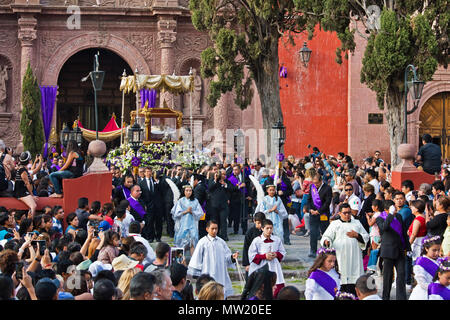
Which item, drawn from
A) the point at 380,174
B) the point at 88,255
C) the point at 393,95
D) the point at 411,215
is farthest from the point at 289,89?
the point at 88,255

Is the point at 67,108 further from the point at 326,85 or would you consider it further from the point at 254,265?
the point at 254,265

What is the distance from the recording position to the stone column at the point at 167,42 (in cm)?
2858

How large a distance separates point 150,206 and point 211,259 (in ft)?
17.6

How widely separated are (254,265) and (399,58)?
908 cm

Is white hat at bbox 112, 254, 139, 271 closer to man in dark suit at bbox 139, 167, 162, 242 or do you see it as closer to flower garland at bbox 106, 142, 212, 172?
man in dark suit at bbox 139, 167, 162, 242

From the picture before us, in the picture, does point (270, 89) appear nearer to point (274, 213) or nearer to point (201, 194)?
point (201, 194)

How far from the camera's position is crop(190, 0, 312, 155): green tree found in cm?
2038

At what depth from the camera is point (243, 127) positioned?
2872 centimetres

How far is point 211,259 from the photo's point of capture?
9562 millimetres

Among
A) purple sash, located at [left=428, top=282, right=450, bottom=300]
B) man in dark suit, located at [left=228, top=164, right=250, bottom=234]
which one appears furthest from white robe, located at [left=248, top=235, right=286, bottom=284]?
man in dark suit, located at [left=228, top=164, right=250, bottom=234]

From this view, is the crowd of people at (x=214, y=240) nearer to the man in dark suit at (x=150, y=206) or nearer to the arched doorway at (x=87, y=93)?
the man in dark suit at (x=150, y=206)

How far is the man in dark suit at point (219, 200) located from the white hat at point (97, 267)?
6.86 m

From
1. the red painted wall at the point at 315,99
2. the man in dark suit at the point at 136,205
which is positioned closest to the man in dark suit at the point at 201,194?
the man in dark suit at the point at 136,205

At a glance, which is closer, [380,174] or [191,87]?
[380,174]
